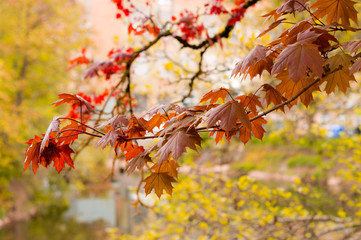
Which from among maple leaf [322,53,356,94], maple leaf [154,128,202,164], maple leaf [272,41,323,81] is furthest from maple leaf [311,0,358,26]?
maple leaf [154,128,202,164]

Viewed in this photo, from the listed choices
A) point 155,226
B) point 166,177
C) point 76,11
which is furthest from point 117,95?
point 76,11

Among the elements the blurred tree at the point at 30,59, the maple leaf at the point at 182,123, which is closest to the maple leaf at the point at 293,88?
the maple leaf at the point at 182,123

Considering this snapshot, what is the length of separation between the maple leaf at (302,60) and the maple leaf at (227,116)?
161 millimetres

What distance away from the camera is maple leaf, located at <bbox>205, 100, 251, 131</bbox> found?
871mm

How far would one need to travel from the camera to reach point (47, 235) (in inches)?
350

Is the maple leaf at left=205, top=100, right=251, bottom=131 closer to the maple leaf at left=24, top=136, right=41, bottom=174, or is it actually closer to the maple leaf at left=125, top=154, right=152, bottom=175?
the maple leaf at left=125, top=154, right=152, bottom=175

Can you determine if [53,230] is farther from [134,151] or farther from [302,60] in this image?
[302,60]

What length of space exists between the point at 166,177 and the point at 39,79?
894 centimetres

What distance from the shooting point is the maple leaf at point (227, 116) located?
87 cm

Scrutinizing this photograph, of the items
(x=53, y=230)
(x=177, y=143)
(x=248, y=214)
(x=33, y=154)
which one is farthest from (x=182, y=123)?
(x=53, y=230)

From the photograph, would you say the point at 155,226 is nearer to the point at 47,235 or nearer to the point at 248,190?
the point at 248,190

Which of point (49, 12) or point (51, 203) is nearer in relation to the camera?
point (49, 12)

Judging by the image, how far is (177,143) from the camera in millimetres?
860

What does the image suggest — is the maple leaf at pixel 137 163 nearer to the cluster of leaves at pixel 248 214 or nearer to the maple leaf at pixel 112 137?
the maple leaf at pixel 112 137
